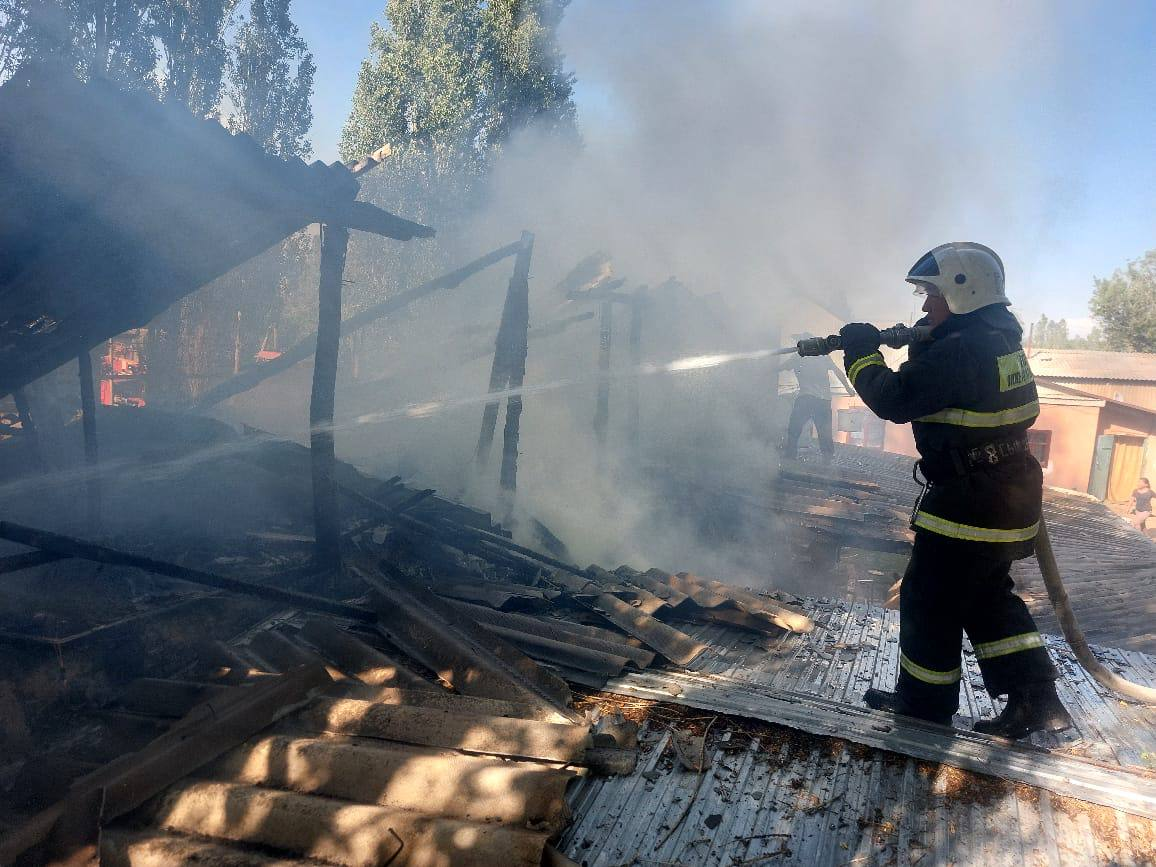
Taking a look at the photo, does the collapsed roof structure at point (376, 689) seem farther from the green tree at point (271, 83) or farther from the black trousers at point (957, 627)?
the green tree at point (271, 83)

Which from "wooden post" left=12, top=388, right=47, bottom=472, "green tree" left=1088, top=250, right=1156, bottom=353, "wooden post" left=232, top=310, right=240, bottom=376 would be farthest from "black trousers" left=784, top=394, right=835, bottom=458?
"green tree" left=1088, top=250, right=1156, bottom=353

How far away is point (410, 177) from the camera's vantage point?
2497 centimetres

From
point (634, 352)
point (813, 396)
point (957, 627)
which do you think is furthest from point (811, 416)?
point (957, 627)

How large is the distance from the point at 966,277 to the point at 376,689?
2965 mm

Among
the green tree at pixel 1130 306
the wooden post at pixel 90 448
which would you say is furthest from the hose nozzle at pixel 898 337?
the green tree at pixel 1130 306

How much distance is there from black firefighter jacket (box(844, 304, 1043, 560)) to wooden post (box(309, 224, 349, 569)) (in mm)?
3358

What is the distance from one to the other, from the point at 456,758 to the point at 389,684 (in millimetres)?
903

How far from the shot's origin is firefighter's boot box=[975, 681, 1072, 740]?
2.94 metres

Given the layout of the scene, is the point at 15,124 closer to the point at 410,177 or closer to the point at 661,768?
the point at 661,768

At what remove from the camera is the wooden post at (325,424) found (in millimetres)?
4719

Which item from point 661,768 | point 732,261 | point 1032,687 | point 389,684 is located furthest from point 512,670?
point 732,261

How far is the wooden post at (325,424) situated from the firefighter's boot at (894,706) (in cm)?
333

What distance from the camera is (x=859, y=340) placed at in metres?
3.21

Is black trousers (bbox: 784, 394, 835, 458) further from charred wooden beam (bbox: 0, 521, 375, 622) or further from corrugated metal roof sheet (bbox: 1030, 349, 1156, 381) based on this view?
corrugated metal roof sheet (bbox: 1030, 349, 1156, 381)
